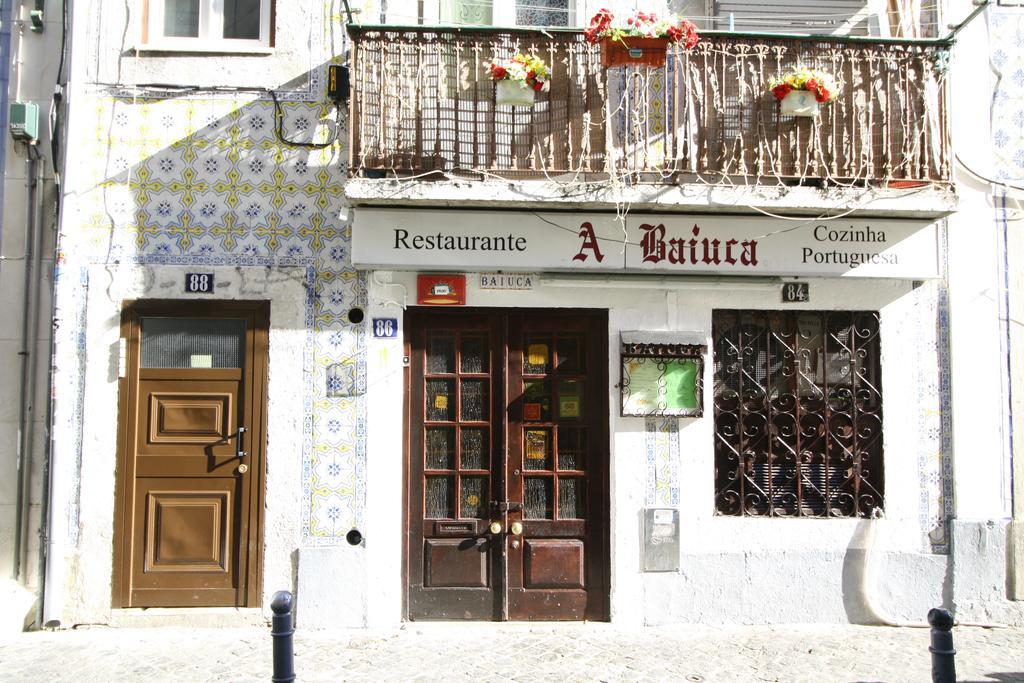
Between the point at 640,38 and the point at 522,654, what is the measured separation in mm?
4626

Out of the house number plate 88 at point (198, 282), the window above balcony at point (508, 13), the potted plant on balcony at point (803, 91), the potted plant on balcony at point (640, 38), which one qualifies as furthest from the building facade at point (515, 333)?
the window above balcony at point (508, 13)

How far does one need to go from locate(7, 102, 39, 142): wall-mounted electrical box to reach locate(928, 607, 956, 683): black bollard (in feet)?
23.7

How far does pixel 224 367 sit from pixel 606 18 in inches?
160

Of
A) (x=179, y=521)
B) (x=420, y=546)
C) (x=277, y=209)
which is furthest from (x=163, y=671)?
(x=277, y=209)

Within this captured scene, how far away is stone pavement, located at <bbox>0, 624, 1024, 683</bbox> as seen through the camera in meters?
5.63

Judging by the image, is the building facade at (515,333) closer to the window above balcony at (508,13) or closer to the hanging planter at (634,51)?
the hanging planter at (634,51)

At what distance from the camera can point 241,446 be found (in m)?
6.66

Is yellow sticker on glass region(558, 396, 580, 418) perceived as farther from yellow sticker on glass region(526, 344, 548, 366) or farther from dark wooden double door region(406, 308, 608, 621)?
yellow sticker on glass region(526, 344, 548, 366)

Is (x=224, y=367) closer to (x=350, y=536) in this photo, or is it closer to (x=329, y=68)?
(x=350, y=536)

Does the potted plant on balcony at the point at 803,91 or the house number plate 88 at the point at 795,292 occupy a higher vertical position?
the potted plant on balcony at the point at 803,91

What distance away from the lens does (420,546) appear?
22.3 feet

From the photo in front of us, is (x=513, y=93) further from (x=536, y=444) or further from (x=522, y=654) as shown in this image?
(x=522, y=654)

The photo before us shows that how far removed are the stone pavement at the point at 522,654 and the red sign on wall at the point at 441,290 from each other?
8.61ft

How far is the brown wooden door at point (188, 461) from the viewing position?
6.57 m
